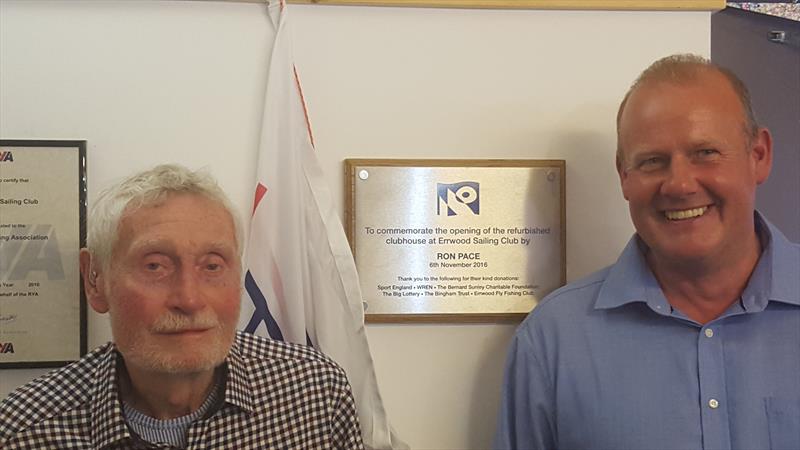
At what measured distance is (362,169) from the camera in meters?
1.65

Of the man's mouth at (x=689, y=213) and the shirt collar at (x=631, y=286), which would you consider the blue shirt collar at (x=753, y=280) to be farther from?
the man's mouth at (x=689, y=213)

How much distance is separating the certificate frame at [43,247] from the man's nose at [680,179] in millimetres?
1124

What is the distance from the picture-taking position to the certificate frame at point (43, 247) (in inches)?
62.1

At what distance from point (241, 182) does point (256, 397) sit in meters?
0.47

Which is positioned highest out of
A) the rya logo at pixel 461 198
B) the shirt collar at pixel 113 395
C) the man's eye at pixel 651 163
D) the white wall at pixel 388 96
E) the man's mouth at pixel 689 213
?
the white wall at pixel 388 96

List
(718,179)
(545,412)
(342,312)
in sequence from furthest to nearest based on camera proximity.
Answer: (342,312)
(545,412)
(718,179)

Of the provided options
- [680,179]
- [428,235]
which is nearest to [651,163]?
[680,179]

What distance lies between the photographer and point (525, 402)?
1.51 meters

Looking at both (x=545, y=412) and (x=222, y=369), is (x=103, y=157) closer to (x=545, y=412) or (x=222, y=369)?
(x=222, y=369)

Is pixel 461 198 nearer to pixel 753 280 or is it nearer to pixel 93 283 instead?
pixel 753 280

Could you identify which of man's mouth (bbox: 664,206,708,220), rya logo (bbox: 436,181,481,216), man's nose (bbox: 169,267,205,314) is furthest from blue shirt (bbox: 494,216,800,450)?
man's nose (bbox: 169,267,205,314)

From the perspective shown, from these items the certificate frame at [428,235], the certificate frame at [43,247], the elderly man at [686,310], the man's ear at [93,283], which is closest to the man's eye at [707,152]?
the elderly man at [686,310]

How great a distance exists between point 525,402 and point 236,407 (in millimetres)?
543

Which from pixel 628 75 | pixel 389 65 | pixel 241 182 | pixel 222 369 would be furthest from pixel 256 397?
pixel 628 75
